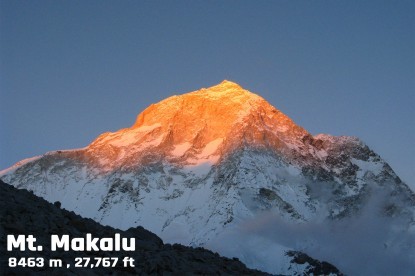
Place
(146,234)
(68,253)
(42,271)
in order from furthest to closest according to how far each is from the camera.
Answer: (146,234), (68,253), (42,271)

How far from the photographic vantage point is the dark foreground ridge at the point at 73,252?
36625 mm

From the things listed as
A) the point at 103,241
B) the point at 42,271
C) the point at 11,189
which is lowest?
the point at 42,271

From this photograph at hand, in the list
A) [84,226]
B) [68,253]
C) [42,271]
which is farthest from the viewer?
[84,226]

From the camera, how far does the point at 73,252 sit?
39.2 metres

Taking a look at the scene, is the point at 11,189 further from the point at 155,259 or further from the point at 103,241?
the point at 155,259

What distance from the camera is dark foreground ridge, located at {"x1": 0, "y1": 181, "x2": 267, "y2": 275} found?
36625 mm

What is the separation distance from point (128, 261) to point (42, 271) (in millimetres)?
5418

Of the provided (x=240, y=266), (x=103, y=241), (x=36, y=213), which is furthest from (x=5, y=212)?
(x=240, y=266)

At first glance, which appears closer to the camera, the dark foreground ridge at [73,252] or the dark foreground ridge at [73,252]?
the dark foreground ridge at [73,252]

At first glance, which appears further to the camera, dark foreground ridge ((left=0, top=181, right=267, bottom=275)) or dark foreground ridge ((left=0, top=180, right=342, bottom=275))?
dark foreground ridge ((left=0, top=181, right=267, bottom=275))

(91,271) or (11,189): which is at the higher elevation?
(11,189)

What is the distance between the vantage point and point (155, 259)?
40.3m

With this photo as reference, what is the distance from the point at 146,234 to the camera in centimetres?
5022

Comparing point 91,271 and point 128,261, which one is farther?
point 128,261
